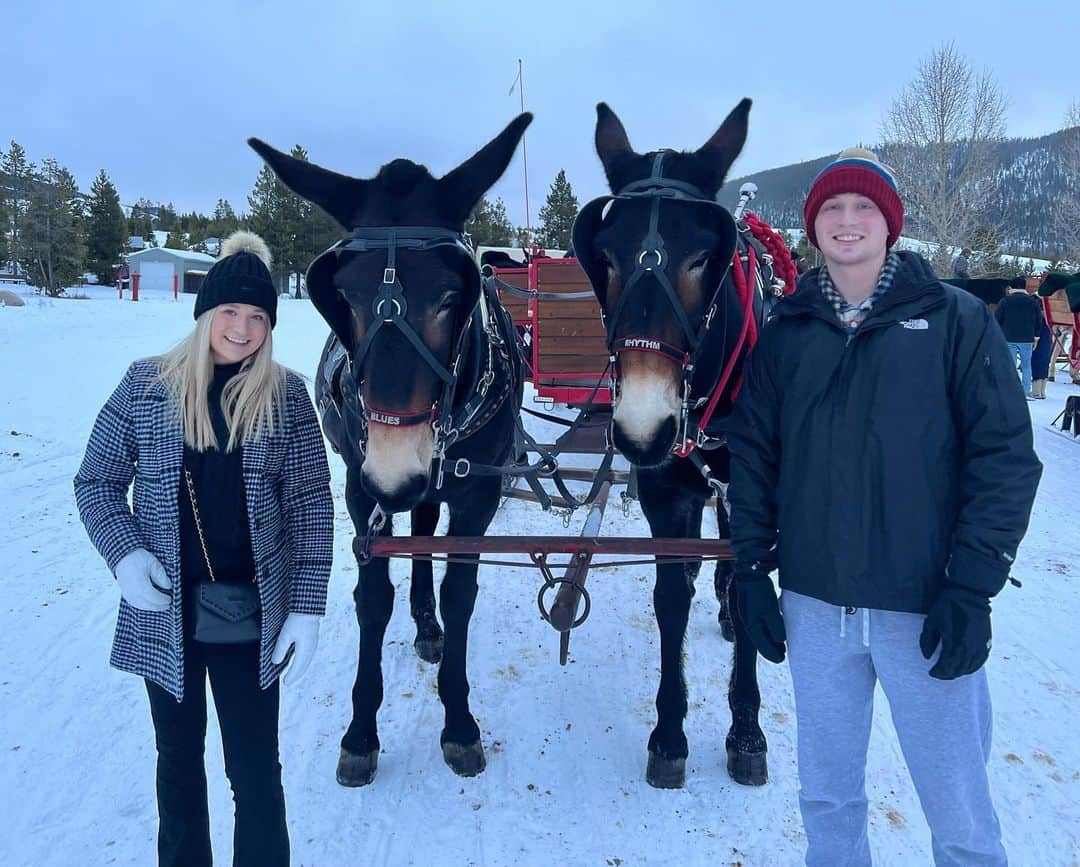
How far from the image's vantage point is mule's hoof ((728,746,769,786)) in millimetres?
2947

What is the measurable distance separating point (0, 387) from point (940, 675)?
11883 mm

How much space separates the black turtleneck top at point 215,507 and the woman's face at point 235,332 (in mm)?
123

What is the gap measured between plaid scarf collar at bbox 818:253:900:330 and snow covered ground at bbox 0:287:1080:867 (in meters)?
2.05

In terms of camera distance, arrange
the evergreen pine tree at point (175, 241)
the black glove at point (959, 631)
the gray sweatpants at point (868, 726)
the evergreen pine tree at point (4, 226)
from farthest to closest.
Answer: the evergreen pine tree at point (175, 241), the evergreen pine tree at point (4, 226), the gray sweatpants at point (868, 726), the black glove at point (959, 631)

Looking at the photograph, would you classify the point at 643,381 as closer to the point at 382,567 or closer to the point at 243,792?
the point at 382,567

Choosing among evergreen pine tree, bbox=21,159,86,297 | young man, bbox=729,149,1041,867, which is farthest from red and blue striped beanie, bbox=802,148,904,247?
evergreen pine tree, bbox=21,159,86,297

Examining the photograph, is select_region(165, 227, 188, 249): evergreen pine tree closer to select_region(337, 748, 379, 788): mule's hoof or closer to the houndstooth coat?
select_region(337, 748, 379, 788): mule's hoof

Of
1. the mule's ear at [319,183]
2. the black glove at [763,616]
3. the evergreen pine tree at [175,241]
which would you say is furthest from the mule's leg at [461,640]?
the evergreen pine tree at [175,241]

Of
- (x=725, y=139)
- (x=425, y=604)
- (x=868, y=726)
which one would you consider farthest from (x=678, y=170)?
(x=425, y=604)

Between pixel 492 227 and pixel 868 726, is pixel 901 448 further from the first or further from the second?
pixel 492 227

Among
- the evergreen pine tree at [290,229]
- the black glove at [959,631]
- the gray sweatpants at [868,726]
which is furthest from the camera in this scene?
the evergreen pine tree at [290,229]

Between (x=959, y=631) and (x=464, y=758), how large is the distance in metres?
2.18

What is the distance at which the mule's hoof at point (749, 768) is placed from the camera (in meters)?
2.95

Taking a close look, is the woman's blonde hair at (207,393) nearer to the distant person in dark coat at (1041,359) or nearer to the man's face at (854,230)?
the man's face at (854,230)
